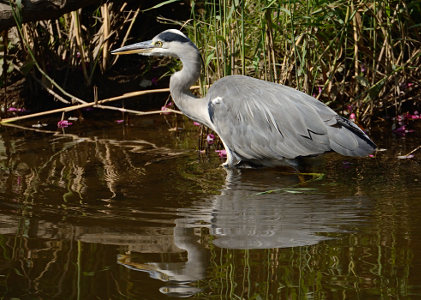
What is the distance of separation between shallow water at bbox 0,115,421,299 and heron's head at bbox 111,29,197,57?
77 cm

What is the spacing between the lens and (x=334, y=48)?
6.11 meters

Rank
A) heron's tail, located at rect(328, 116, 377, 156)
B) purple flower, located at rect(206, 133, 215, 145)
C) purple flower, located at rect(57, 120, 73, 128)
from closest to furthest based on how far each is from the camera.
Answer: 1. heron's tail, located at rect(328, 116, 377, 156)
2. purple flower, located at rect(206, 133, 215, 145)
3. purple flower, located at rect(57, 120, 73, 128)

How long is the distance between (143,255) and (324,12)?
119 inches

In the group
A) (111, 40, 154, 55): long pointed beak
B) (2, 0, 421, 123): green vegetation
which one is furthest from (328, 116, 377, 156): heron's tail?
(111, 40, 154, 55): long pointed beak

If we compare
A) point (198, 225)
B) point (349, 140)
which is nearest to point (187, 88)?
point (349, 140)

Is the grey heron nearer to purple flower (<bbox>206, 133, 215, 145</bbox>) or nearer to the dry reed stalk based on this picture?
purple flower (<bbox>206, 133, 215, 145</bbox>)

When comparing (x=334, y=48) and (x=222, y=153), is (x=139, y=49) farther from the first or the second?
(x=334, y=48)

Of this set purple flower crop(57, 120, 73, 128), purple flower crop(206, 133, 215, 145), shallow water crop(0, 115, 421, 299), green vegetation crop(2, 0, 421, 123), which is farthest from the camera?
purple flower crop(57, 120, 73, 128)

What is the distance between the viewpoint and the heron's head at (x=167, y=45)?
5.77 m

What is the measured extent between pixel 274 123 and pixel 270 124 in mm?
46

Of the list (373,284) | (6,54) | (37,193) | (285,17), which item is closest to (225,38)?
(285,17)

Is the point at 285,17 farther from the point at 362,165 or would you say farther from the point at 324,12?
the point at 362,165

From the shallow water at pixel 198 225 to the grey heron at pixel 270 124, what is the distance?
182 mm

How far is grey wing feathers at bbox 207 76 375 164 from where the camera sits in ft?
16.5
